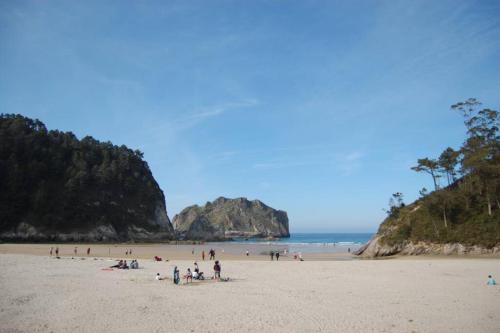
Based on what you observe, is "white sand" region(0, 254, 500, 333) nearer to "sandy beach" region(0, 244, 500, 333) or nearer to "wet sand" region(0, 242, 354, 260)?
"sandy beach" region(0, 244, 500, 333)

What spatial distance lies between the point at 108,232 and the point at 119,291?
85.8 m

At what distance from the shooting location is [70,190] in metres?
95.6

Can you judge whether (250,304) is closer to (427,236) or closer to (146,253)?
(427,236)

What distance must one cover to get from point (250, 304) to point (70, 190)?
93.7 m

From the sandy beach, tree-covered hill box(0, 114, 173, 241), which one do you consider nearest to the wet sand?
the sandy beach

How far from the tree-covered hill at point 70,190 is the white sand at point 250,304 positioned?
70.2 m

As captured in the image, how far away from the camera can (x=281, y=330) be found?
11688mm

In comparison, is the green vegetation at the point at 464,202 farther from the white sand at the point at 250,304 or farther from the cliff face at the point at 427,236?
the white sand at the point at 250,304

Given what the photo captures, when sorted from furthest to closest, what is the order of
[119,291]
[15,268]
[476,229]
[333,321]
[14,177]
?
[14,177] → [476,229] → [15,268] → [119,291] → [333,321]

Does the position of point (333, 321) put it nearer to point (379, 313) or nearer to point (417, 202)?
point (379, 313)

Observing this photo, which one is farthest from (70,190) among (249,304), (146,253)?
(249,304)

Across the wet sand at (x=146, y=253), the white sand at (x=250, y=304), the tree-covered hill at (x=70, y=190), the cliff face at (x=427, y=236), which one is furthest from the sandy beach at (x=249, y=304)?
the tree-covered hill at (x=70, y=190)

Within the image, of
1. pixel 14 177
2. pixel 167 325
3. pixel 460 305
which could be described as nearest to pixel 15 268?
pixel 167 325

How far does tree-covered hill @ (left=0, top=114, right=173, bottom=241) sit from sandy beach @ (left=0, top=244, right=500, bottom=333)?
6957 centimetres
